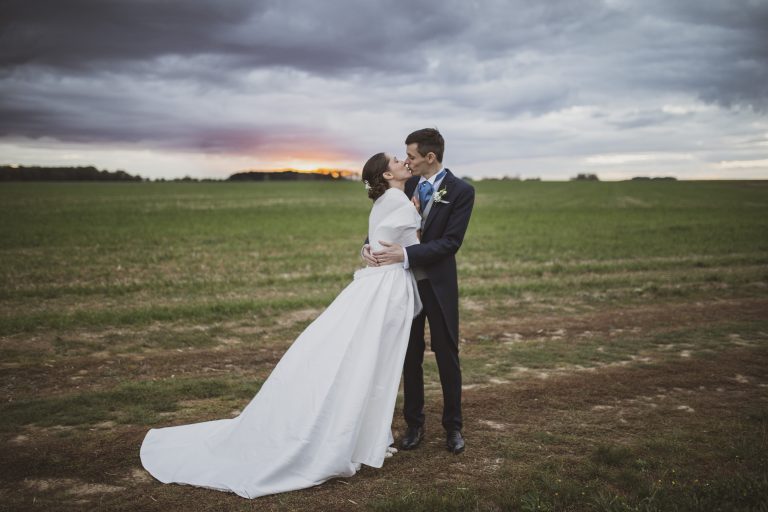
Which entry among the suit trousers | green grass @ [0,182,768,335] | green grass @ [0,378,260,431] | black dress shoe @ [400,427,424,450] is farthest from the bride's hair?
green grass @ [0,182,768,335]

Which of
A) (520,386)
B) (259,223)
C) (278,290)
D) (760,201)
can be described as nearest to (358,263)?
(278,290)

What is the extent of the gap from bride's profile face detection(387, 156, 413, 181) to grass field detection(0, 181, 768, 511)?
278 cm

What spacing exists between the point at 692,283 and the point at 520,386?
9866mm

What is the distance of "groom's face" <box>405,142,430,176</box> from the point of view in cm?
509

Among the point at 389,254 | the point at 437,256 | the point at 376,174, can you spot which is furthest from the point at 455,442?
the point at 376,174

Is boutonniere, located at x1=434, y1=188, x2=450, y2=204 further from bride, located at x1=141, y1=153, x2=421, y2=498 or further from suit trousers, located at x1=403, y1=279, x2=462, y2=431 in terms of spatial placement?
suit trousers, located at x1=403, y1=279, x2=462, y2=431

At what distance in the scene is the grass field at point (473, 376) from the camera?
14.4ft

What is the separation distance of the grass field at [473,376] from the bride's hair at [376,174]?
2.66 m

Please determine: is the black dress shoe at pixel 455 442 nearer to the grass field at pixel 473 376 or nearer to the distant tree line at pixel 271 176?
the grass field at pixel 473 376

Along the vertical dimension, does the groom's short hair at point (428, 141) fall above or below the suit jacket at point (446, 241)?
above

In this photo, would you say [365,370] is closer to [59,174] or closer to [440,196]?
[440,196]

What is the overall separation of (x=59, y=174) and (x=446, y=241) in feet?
498

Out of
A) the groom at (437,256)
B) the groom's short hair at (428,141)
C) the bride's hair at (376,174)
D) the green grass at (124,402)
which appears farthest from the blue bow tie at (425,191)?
the green grass at (124,402)

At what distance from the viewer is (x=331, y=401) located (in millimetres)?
4520
